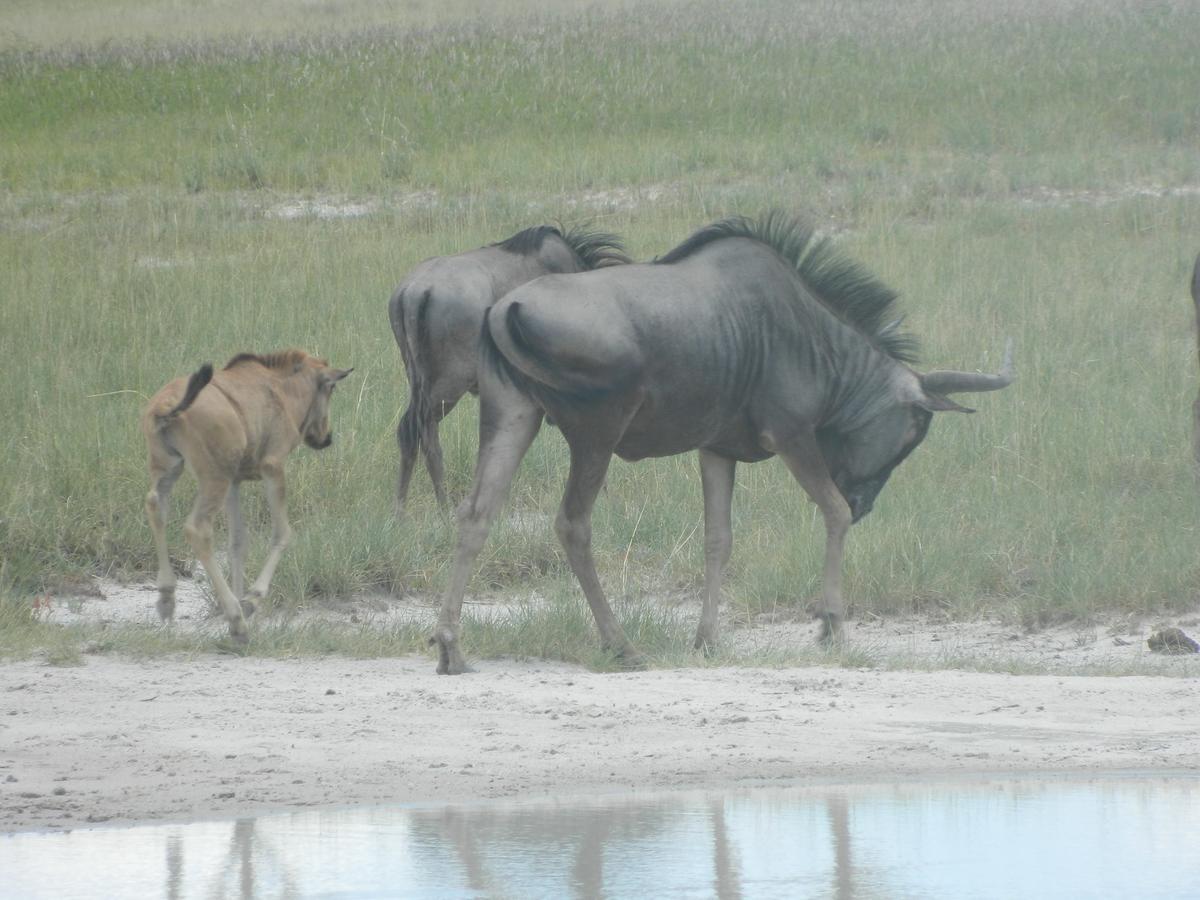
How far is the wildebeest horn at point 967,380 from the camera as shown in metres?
7.91

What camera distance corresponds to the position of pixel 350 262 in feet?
46.9

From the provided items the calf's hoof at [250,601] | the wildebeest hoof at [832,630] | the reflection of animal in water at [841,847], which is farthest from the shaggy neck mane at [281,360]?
the reflection of animal in water at [841,847]

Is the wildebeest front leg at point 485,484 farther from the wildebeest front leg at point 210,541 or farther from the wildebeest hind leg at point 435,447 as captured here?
the wildebeest hind leg at point 435,447

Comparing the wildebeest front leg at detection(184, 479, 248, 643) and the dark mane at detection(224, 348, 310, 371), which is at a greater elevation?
the dark mane at detection(224, 348, 310, 371)

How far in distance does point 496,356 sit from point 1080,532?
3663 mm

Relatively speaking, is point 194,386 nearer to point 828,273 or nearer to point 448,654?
point 448,654

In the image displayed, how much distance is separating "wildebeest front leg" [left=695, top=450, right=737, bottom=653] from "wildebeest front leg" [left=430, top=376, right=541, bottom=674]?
1.04m

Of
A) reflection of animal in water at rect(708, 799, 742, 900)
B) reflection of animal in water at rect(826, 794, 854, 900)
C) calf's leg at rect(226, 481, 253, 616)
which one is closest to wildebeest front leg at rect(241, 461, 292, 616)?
calf's leg at rect(226, 481, 253, 616)

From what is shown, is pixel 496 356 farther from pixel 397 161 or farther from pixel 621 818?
pixel 397 161

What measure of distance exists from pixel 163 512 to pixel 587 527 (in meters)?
1.83

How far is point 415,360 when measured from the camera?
9.11 m

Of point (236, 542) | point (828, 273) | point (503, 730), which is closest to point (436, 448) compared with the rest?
point (236, 542)

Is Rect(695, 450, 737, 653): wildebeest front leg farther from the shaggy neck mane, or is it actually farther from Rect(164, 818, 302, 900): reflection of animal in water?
Rect(164, 818, 302, 900): reflection of animal in water

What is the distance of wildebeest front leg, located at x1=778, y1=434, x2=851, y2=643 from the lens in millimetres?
7383
